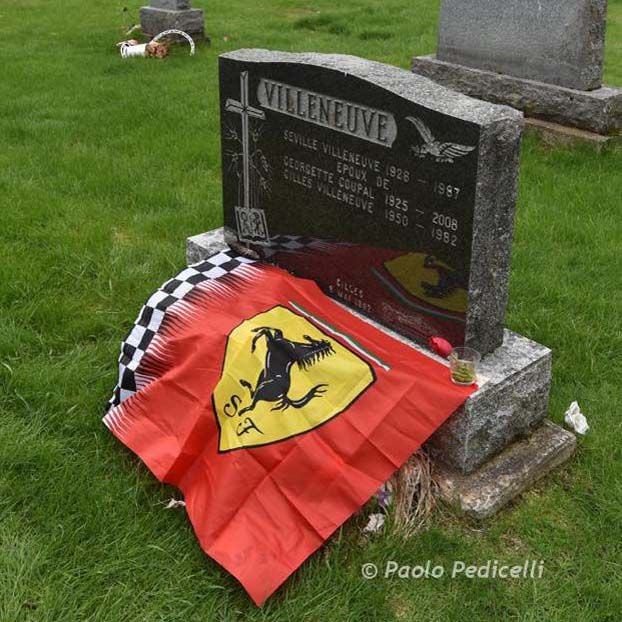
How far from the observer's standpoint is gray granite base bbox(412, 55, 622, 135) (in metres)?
6.20

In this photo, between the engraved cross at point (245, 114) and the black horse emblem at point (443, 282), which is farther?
the engraved cross at point (245, 114)

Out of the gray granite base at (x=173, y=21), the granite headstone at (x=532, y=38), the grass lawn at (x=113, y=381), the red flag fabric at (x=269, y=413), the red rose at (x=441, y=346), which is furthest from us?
the gray granite base at (x=173, y=21)

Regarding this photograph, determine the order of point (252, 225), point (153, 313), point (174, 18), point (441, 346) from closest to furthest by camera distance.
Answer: point (441, 346) → point (153, 313) → point (252, 225) → point (174, 18)

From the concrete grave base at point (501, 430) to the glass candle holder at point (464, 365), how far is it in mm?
51

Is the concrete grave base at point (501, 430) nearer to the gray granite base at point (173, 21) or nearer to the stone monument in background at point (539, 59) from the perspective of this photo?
the stone monument in background at point (539, 59)

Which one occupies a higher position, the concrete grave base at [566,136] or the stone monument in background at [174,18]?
the stone monument in background at [174,18]

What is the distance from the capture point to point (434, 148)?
9.44ft

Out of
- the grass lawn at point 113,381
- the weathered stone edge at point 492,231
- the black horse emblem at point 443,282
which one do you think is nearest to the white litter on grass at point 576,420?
the grass lawn at point 113,381

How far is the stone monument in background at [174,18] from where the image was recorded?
377 inches

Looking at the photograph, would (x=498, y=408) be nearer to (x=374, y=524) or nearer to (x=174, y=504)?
(x=374, y=524)

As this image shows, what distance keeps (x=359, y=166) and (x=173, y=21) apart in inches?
281

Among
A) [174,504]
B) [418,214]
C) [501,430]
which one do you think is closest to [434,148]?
[418,214]

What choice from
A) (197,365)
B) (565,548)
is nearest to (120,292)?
(197,365)

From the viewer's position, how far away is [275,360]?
10.3 feet
